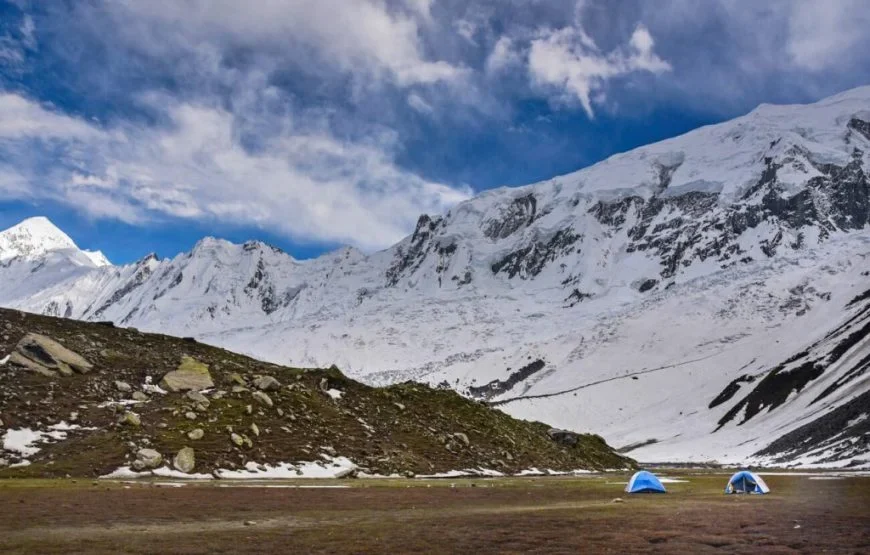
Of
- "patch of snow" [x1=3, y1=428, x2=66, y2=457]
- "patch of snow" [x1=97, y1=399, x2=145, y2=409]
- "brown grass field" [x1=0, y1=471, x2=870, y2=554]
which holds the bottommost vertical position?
"brown grass field" [x1=0, y1=471, x2=870, y2=554]

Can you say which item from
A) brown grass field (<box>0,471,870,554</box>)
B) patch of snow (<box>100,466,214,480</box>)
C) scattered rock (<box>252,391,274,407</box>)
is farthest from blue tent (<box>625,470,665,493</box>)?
scattered rock (<box>252,391,274,407</box>)

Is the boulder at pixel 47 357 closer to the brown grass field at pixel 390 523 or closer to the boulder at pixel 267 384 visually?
the boulder at pixel 267 384

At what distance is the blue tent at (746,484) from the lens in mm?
49000

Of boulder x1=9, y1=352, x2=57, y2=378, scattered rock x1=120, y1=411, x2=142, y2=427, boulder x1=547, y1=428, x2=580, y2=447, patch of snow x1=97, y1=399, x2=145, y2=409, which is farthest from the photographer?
boulder x1=547, y1=428, x2=580, y2=447

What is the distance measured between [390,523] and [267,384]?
42.3 metres

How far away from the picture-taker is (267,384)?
64.9m

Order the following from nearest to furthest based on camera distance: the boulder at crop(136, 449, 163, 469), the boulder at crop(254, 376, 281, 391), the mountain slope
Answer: the boulder at crop(136, 449, 163, 469)
the mountain slope
the boulder at crop(254, 376, 281, 391)

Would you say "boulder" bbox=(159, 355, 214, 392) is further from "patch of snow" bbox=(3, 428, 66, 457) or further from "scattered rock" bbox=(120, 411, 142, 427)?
"patch of snow" bbox=(3, 428, 66, 457)

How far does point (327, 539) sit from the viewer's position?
20.2m

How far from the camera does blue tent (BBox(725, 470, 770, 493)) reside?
49000 mm

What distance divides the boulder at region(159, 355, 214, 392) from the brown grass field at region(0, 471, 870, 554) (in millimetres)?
20821

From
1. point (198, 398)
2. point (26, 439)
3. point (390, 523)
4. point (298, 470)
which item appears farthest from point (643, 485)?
point (26, 439)

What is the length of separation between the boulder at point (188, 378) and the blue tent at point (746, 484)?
43.2 metres

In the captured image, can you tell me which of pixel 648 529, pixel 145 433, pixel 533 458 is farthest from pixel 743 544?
pixel 533 458
